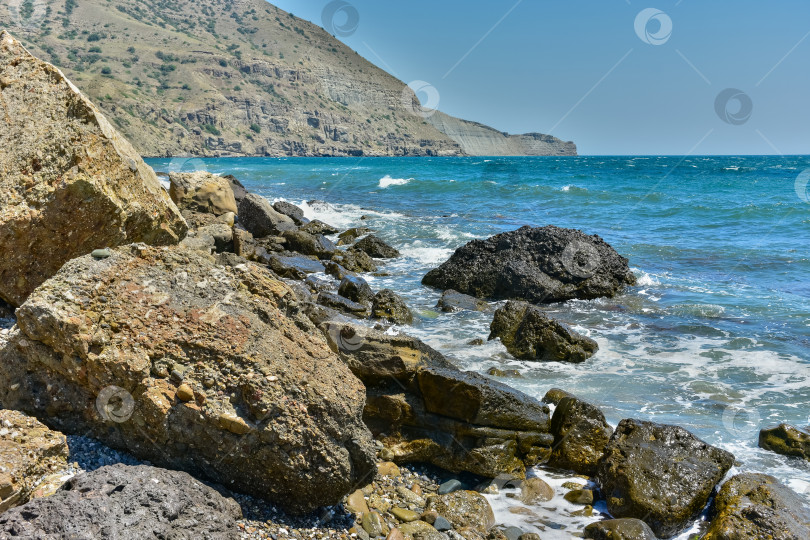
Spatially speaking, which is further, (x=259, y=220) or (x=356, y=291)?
(x=259, y=220)

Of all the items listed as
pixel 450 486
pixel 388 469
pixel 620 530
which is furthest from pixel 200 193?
pixel 620 530

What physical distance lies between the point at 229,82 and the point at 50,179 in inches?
5177

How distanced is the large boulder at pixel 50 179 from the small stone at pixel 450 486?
3676 mm

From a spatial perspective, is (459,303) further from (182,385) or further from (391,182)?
(391,182)

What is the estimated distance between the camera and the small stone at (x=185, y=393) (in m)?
3.34

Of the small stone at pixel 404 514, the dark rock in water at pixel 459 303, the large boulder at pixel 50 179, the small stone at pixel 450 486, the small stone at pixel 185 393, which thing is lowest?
the small stone at pixel 450 486

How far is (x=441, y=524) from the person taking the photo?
13.5 feet

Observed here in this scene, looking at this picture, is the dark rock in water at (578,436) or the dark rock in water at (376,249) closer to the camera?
the dark rock in water at (578,436)

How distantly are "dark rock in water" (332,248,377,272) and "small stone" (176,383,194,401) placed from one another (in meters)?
10.7

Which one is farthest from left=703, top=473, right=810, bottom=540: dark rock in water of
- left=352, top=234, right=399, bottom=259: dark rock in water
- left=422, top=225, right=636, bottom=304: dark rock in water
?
left=352, top=234, right=399, bottom=259: dark rock in water

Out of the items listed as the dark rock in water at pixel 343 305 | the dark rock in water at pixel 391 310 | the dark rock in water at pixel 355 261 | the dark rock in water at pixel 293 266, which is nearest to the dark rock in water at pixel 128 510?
the dark rock in water at pixel 391 310

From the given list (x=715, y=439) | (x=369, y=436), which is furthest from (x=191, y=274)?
(x=715, y=439)

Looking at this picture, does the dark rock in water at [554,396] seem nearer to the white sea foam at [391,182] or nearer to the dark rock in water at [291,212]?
the dark rock in water at [291,212]

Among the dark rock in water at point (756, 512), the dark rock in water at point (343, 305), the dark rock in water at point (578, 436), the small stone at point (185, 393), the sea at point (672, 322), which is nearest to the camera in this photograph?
the small stone at point (185, 393)
